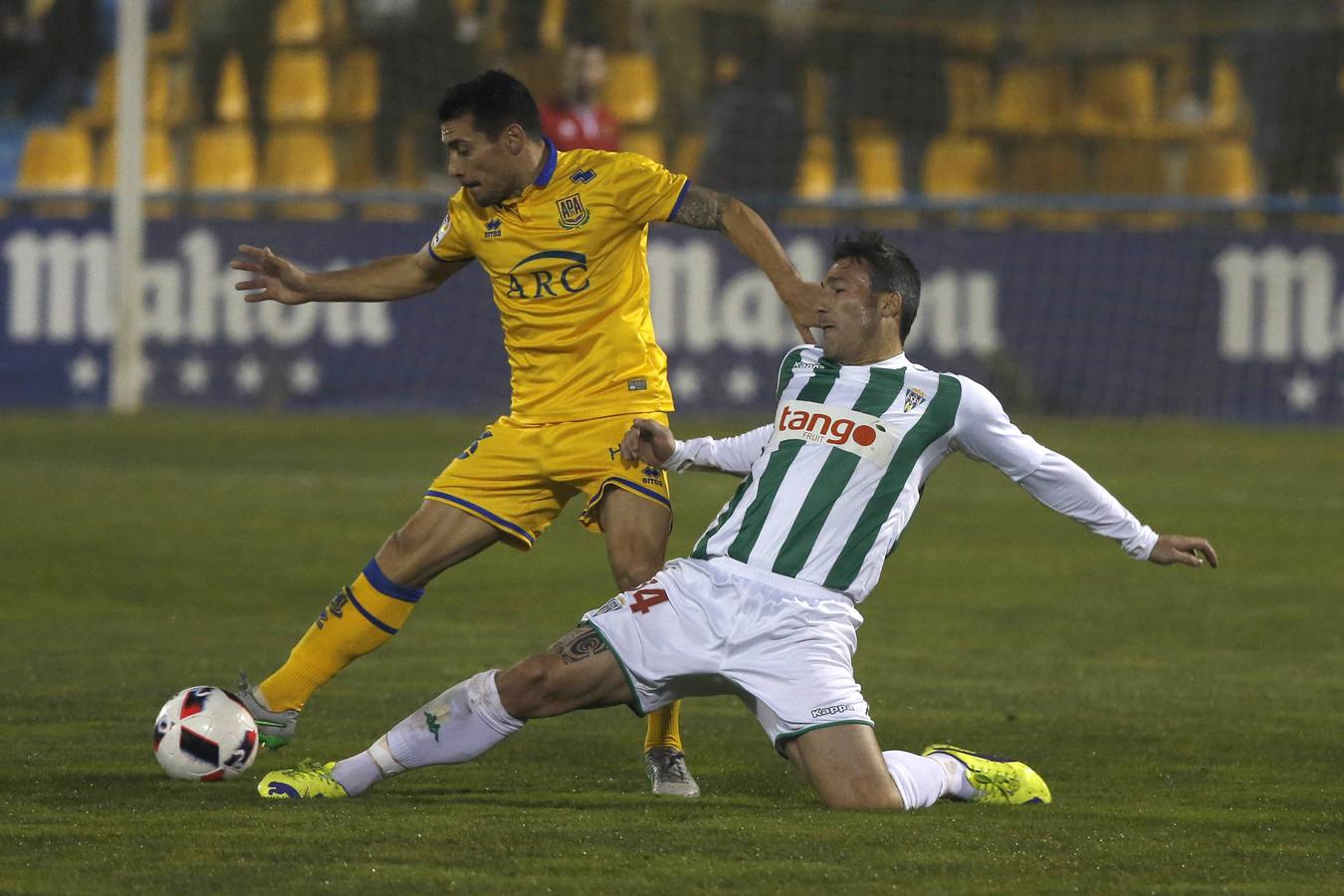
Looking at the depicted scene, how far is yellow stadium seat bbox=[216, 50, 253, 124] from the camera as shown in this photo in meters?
20.5

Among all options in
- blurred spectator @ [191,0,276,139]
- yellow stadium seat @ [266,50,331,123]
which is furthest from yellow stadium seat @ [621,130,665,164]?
blurred spectator @ [191,0,276,139]

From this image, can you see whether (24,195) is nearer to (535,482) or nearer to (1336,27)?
(1336,27)

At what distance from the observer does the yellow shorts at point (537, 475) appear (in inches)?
237

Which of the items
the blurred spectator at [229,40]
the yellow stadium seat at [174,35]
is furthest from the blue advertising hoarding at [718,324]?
the yellow stadium seat at [174,35]

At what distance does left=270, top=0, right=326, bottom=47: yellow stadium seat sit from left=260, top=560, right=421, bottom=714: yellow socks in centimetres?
1552

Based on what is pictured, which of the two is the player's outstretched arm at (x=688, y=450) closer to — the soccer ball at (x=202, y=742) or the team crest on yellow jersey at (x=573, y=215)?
the team crest on yellow jersey at (x=573, y=215)

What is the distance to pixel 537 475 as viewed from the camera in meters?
6.07

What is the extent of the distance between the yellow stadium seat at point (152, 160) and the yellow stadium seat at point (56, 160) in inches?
13.4

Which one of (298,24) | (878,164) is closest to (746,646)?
(878,164)

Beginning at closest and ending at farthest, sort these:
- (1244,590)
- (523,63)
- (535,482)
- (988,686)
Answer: (535,482), (988,686), (1244,590), (523,63)

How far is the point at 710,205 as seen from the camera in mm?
6160

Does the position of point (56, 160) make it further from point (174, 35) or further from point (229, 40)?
point (229, 40)

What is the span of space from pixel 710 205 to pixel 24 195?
13706 mm

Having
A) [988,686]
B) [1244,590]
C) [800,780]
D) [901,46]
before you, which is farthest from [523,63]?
[800,780]
